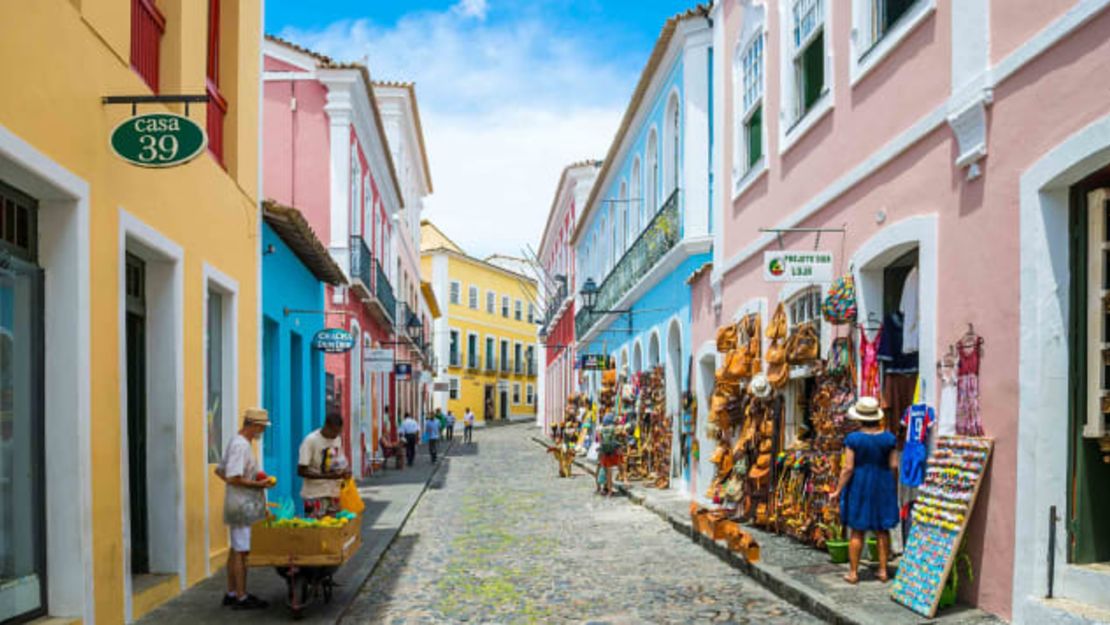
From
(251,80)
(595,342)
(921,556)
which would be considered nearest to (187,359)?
(251,80)

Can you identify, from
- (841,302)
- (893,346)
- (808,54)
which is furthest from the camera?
(808,54)

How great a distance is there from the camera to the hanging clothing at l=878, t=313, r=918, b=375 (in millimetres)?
9000

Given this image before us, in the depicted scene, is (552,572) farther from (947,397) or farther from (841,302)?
(947,397)

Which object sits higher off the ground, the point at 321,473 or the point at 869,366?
the point at 869,366

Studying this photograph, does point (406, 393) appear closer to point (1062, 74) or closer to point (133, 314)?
point (133, 314)

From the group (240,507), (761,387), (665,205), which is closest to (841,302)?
(761,387)

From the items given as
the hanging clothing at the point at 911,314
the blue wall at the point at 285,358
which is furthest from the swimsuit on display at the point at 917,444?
the blue wall at the point at 285,358

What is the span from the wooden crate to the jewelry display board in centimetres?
392

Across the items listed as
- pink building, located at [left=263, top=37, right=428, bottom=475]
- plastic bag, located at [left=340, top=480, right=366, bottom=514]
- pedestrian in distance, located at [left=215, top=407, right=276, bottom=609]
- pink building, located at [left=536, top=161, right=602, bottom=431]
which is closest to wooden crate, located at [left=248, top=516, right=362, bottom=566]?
pedestrian in distance, located at [left=215, top=407, right=276, bottom=609]

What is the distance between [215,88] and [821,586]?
22.5 ft

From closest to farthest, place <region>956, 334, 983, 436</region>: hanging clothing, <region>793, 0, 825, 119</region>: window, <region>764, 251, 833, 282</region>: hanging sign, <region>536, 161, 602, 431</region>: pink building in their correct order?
1. <region>956, 334, 983, 436</region>: hanging clothing
2. <region>764, 251, 833, 282</region>: hanging sign
3. <region>793, 0, 825, 119</region>: window
4. <region>536, 161, 602, 431</region>: pink building

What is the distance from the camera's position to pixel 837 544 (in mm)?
9320

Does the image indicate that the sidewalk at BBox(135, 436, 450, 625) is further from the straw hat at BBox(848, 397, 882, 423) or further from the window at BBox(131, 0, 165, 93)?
the straw hat at BBox(848, 397, 882, 423)

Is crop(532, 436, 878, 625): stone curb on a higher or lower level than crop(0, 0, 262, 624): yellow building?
lower
